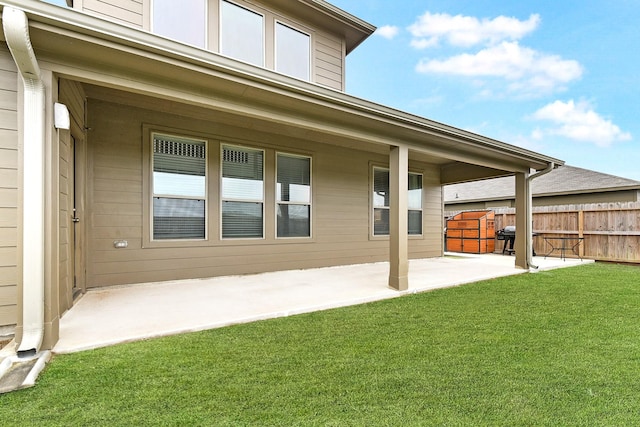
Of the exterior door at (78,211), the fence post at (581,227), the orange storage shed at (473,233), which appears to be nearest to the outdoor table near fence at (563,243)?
the fence post at (581,227)

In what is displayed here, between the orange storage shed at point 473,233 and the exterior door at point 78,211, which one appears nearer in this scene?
the exterior door at point 78,211

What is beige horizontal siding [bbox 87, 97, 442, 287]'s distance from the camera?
4355mm

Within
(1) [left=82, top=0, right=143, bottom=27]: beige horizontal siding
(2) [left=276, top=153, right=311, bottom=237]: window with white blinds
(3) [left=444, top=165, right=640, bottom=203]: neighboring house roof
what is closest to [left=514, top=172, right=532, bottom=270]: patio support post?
(2) [left=276, top=153, right=311, bottom=237]: window with white blinds

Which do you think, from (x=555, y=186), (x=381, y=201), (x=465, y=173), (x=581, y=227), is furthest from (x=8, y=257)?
(x=555, y=186)

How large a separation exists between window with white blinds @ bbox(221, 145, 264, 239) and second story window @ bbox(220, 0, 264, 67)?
61.4 inches

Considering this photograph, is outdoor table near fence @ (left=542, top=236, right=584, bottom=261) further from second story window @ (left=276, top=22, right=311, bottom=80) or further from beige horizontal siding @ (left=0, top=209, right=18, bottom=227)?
beige horizontal siding @ (left=0, top=209, right=18, bottom=227)

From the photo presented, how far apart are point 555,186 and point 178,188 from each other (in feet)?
45.3

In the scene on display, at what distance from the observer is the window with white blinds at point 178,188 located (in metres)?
4.73

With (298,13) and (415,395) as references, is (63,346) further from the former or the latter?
(298,13)

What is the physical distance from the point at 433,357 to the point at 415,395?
0.58 meters

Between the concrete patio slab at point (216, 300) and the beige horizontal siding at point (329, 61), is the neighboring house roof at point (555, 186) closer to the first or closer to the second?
the concrete patio slab at point (216, 300)

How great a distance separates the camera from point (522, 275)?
593 cm

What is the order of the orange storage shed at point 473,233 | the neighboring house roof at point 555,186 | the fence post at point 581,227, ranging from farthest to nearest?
the neighboring house roof at point 555,186, the orange storage shed at point 473,233, the fence post at point 581,227

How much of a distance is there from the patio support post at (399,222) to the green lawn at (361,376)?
3.72ft
